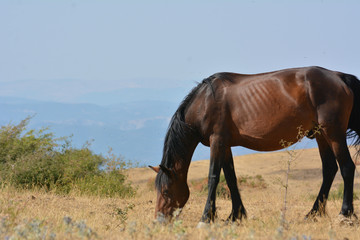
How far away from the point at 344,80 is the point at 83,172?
7.87 metres

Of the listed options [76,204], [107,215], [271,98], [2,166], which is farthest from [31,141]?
[271,98]

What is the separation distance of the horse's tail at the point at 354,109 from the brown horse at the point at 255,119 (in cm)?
1

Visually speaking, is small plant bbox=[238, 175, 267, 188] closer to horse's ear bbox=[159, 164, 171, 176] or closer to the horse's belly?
the horse's belly

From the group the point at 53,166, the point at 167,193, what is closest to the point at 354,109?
the point at 167,193

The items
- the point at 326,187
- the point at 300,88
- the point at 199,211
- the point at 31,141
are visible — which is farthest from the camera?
the point at 31,141

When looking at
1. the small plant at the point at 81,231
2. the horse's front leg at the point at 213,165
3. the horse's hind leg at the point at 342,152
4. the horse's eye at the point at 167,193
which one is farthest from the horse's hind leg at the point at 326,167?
the small plant at the point at 81,231

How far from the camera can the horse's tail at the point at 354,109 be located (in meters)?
7.45

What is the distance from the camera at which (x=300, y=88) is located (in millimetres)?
7141

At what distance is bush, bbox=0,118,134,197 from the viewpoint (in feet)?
38.7

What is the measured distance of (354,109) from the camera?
7512 millimetres

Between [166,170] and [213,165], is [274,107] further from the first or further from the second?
[166,170]

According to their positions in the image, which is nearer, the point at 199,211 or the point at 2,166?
the point at 199,211

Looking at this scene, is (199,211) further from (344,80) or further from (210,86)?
(344,80)

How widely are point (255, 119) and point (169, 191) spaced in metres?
1.69
